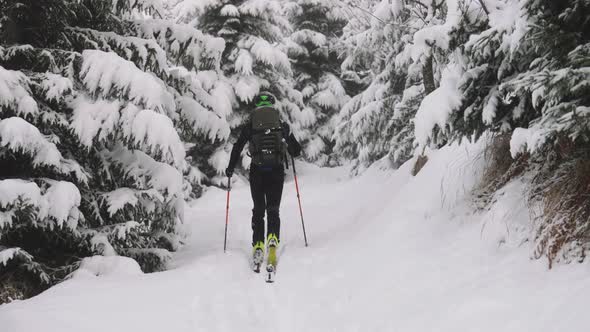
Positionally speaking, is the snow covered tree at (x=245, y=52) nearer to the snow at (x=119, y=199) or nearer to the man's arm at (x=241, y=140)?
the man's arm at (x=241, y=140)

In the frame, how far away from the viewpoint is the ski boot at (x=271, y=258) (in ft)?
19.6

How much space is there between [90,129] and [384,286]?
364 cm

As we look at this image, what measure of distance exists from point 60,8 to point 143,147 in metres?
2.12

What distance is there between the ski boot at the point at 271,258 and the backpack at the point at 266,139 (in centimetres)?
102

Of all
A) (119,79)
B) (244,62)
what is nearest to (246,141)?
(119,79)

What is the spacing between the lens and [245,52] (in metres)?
15.7

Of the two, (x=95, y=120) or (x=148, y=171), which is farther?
(x=148, y=171)

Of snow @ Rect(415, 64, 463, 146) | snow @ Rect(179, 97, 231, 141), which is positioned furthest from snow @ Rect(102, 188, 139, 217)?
snow @ Rect(415, 64, 463, 146)

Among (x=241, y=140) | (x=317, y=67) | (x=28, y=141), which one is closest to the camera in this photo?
(x=28, y=141)

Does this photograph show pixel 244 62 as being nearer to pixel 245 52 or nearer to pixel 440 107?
pixel 245 52

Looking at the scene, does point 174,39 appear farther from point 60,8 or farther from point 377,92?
point 377,92

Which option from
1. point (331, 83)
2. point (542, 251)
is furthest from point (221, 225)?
point (331, 83)

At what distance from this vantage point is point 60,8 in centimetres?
612

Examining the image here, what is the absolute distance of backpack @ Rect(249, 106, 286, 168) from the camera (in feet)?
21.5
